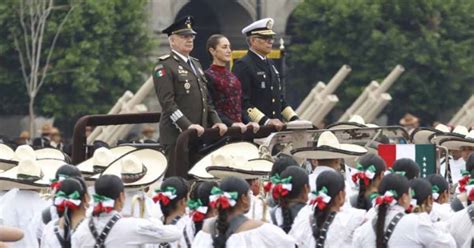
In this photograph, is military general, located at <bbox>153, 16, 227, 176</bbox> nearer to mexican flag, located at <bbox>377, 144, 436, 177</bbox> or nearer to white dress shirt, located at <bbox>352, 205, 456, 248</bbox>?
mexican flag, located at <bbox>377, 144, 436, 177</bbox>

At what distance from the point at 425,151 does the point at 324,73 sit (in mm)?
27753

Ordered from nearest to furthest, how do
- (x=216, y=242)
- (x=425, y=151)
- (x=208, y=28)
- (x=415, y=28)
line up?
(x=216, y=242), (x=425, y=151), (x=415, y=28), (x=208, y=28)

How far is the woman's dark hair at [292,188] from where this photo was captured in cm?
1365

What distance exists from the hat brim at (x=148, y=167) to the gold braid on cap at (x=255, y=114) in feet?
3.80

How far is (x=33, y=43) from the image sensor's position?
39781 mm

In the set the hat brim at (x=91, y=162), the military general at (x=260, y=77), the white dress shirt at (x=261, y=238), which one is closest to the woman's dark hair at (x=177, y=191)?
the white dress shirt at (x=261, y=238)

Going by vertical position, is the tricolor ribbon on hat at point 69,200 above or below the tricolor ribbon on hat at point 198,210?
above

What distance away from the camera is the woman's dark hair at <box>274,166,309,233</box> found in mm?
13648

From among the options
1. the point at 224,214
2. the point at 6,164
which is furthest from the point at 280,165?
the point at 6,164

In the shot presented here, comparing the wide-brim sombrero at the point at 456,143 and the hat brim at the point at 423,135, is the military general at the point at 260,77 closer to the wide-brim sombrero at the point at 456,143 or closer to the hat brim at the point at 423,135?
the hat brim at the point at 423,135

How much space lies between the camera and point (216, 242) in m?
12.7

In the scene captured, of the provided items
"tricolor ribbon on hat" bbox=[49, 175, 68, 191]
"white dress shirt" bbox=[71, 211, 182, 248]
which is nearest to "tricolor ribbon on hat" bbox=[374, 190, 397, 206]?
"white dress shirt" bbox=[71, 211, 182, 248]

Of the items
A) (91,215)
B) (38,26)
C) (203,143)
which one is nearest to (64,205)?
(91,215)

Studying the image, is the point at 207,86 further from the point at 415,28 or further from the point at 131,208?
the point at 415,28
